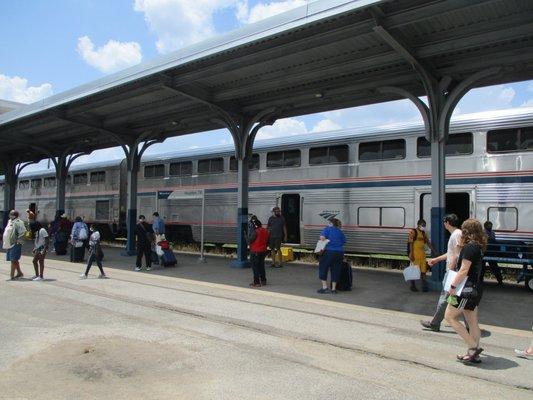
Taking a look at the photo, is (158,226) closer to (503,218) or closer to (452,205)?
(452,205)

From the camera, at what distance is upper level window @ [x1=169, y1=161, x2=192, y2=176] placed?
2009 centimetres

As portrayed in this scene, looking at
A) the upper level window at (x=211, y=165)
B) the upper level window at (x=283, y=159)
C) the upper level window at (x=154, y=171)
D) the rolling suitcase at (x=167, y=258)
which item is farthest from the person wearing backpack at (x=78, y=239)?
the upper level window at (x=283, y=159)

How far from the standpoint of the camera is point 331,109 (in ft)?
46.8

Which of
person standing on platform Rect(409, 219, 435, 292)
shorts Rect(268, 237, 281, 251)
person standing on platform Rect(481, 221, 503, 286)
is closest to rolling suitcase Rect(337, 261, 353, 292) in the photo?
person standing on platform Rect(409, 219, 435, 292)

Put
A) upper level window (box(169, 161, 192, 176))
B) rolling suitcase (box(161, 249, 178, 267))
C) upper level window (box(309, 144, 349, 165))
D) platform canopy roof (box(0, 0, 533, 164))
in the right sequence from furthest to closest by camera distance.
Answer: upper level window (box(169, 161, 192, 176))
upper level window (box(309, 144, 349, 165))
rolling suitcase (box(161, 249, 178, 267))
platform canopy roof (box(0, 0, 533, 164))

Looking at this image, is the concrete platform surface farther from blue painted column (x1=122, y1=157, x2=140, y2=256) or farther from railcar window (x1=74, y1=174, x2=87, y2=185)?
railcar window (x1=74, y1=174, x2=87, y2=185)

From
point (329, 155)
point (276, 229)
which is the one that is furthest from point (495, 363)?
point (329, 155)

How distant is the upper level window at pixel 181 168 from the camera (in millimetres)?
20094

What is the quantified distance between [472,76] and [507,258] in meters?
4.13

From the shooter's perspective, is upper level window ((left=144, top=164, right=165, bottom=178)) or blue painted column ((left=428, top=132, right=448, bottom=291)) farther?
upper level window ((left=144, top=164, right=165, bottom=178))

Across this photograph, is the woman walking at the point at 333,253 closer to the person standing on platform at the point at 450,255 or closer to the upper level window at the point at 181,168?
the person standing on platform at the point at 450,255

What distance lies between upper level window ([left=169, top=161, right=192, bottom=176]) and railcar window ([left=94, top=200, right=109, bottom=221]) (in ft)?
17.8

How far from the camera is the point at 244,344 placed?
640 centimetres

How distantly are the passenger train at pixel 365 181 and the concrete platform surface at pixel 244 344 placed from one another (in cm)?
293
